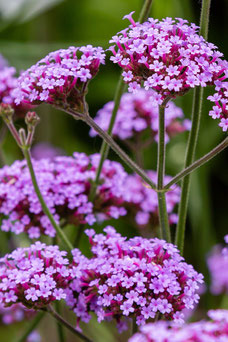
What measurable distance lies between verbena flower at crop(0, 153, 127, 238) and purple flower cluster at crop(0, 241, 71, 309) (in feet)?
0.56

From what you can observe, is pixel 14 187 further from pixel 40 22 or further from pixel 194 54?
pixel 40 22

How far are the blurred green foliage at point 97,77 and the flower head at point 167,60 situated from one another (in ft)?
2.47

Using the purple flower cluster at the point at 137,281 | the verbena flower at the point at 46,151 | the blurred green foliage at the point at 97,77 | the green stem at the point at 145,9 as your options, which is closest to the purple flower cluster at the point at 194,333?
the purple flower cluster at the point at 137,281

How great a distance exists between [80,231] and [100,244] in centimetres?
21

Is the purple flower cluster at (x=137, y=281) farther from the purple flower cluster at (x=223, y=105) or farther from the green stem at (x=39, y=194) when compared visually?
the purple flower cluster at (x=223, y=105)

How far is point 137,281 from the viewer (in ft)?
2.47

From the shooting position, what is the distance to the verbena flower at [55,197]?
1.02m

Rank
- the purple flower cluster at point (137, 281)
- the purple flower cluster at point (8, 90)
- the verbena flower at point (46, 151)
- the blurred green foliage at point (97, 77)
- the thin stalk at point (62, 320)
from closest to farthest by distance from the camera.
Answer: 1. the purple flower cluster at point (137, 281)
2. the thin stalk at point (62, 320)
3. the purple flower cluster at point (8, 90)
4. the blurred green foliage at point (97, 77)
5. the verbena flower at point (46, 151)

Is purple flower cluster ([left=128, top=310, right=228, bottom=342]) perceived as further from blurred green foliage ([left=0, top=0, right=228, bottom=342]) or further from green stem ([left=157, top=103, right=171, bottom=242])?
blurred green foliage ([left=0, top=0, right=228, bottom=342])

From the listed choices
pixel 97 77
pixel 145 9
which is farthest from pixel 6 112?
pixel 97 77

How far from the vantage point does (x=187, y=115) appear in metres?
1.70

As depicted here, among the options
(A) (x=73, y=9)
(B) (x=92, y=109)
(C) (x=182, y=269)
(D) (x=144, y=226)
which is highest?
(A) (x=73, y=9)

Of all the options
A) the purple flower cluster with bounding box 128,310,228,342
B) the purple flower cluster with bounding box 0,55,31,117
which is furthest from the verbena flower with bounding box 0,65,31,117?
the purple flower cluster with bounding box 128,310,228,342

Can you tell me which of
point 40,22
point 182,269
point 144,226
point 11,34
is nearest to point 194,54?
point 182,269
